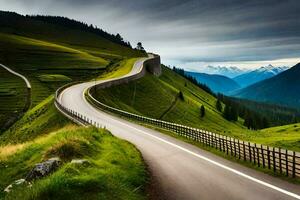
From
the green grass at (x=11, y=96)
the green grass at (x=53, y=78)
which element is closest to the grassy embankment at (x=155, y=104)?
the green grass at (x=11, y=96)

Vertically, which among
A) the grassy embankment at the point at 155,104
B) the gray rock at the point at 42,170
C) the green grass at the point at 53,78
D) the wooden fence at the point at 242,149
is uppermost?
the gray rock at the point at 42,170

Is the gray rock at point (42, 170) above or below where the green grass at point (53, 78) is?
above

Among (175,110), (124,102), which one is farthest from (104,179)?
(175,110)

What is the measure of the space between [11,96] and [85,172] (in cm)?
8042

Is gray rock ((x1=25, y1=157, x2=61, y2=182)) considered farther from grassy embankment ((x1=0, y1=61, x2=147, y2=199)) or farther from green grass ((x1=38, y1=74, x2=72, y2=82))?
green grass ((x1=38, y1=74, x2=72, y2=82))

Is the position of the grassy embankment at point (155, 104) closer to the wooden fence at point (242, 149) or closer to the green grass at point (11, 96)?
the green grass at point (11, 96)

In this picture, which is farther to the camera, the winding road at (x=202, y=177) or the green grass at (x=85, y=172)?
the winding road at (x=202, y=177)

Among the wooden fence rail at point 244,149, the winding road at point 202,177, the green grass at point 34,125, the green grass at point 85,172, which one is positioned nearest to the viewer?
the green grass at point 85,172

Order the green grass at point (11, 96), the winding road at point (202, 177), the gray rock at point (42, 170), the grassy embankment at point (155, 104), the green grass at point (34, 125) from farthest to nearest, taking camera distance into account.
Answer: the grassy embankment at point (155, 104), the green grass at point (11, 96), the green grass at point (34, 125), the gray rock at point (42, 170), the winding road at point (202, 177)

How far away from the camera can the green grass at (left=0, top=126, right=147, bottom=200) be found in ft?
50.9

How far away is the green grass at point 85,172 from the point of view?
50.9 feet

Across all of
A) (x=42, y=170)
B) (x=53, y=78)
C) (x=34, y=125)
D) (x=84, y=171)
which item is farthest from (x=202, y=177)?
(x=53, y=78)

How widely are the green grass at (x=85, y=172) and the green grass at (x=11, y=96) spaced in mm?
52017

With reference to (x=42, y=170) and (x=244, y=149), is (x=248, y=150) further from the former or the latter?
(x=42, y=170)
